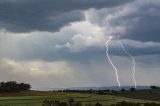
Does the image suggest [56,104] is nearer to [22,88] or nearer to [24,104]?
[24,104]

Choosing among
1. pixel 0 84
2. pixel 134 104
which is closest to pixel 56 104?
pixel 134 104

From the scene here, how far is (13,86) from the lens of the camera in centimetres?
18150

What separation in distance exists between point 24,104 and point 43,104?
21.9 feet

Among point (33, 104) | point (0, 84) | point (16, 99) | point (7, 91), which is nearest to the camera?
point (33, 104)

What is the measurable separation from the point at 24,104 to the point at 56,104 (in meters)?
9.99

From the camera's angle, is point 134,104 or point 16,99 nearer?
point 134,104

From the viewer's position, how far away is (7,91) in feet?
571

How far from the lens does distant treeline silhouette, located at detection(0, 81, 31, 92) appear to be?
6951 inches

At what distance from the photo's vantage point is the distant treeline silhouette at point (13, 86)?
579 feet

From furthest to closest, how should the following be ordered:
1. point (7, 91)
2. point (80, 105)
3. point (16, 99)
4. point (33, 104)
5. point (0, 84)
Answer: point (0, 84), point (7, 91), point (16, 99), point (33, 104), point (80, 105)

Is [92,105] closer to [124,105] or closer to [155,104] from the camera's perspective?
[124,105]

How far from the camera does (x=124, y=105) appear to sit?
114m

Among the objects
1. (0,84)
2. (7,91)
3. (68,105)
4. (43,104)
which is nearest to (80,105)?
(68,105)

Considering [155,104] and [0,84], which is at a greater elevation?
[0,84]
